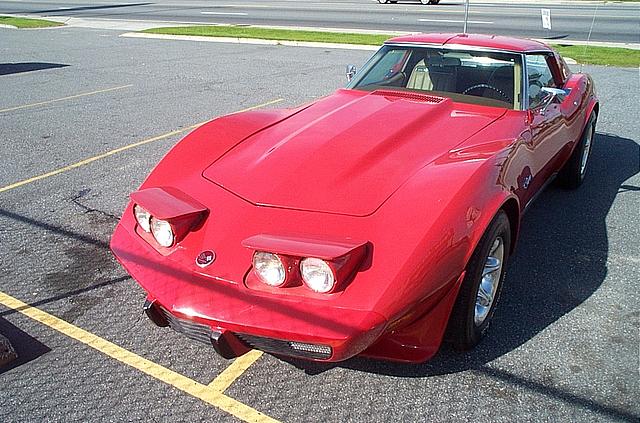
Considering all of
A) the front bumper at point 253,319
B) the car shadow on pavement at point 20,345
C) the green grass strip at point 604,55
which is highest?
the front bumper at point 253,319

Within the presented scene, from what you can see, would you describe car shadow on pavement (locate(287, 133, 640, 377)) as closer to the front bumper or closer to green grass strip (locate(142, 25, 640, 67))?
the front bumper

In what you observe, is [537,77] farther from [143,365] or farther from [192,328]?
[143,365]

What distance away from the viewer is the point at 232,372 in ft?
9.80

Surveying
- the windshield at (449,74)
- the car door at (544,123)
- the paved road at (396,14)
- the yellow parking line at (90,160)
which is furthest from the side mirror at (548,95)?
the paved road at (396,14)

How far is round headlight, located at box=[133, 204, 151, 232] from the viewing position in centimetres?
307

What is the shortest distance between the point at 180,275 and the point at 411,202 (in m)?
1.13

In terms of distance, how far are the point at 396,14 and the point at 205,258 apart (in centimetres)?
2355

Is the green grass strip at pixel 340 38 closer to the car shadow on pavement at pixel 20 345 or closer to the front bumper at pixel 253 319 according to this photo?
the front bumper at pixel 253 319

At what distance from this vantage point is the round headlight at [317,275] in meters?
2.49

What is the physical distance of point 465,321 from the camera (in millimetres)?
2887

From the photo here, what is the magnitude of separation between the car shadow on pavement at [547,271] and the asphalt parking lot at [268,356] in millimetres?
12

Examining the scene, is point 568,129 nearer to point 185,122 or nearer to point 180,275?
point 180,275

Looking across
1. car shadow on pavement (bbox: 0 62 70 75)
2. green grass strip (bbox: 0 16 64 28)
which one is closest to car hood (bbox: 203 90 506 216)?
car shadow on pavement (bbox: 0 62 70 75)

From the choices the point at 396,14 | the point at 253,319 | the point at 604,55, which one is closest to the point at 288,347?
the point at 253,319
